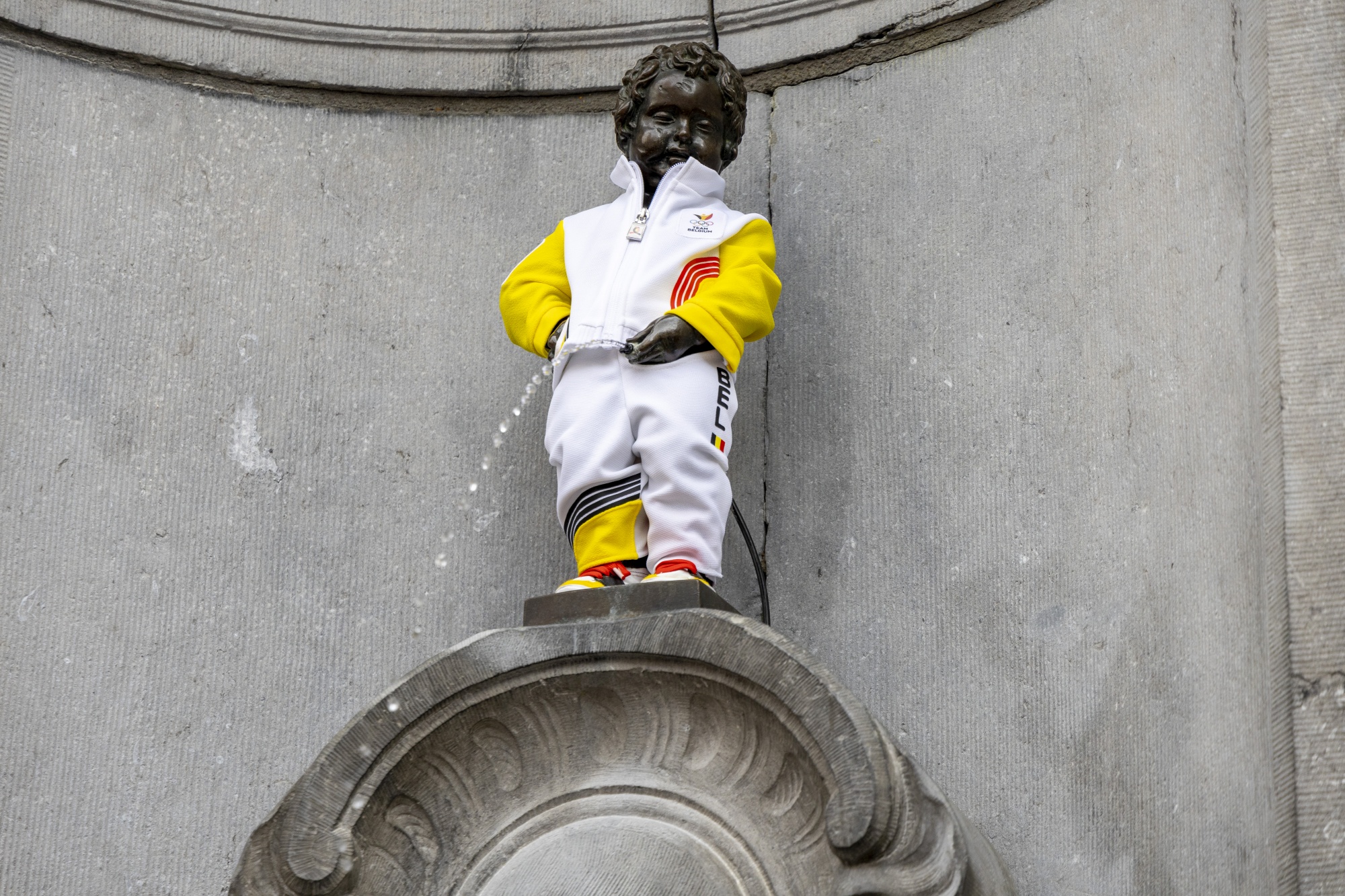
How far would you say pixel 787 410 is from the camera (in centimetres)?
353

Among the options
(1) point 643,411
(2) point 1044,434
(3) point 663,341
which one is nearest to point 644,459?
(1) point 643,411

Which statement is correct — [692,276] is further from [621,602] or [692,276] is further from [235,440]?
[235,440]

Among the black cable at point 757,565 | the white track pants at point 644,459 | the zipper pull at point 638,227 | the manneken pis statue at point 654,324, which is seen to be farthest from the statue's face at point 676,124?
the black cable at point 757,565

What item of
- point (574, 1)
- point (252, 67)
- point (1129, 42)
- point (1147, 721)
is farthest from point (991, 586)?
point (252, 67)

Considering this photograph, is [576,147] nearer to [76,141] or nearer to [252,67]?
[252,67]

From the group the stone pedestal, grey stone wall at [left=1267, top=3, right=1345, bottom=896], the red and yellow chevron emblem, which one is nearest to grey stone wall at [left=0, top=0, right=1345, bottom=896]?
grey stone wall at [left=1267, top=3, right=1345, bottom=896]

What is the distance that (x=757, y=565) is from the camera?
3.33m

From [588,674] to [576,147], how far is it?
1.53 m

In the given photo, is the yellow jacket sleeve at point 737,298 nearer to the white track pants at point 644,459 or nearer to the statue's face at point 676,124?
the white track pants at point 644,459

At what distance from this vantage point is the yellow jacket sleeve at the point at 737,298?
→ 304 centimetres

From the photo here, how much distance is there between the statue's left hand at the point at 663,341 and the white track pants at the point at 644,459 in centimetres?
2

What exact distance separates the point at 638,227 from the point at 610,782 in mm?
1074

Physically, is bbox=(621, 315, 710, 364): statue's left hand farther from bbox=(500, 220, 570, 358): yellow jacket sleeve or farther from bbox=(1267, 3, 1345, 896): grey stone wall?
bbox=(1267, 3, 1345, 896): grey stone wall

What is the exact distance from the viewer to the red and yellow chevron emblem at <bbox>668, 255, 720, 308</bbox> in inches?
123
